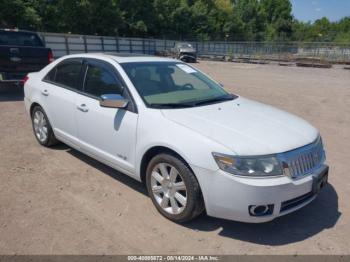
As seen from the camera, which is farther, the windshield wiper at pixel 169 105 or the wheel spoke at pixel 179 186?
the windshield wiper at pixel 169 105

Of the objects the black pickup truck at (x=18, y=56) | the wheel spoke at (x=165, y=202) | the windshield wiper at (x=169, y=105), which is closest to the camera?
the wheel spoke at (x=165, y=202)

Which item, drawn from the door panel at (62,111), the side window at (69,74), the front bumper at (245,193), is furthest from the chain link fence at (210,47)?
the front bumper at (245,193)

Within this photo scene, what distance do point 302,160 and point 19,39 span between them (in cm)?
931

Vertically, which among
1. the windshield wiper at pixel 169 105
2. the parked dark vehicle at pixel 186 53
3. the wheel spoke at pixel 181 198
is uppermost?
the parked dark vehicle at pixel 186 53

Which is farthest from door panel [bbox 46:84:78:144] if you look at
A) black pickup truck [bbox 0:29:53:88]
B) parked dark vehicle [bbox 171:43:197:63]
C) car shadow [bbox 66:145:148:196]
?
parked dark vehicle [bbox 171:43:197:63]

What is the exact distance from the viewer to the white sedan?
2980 mm

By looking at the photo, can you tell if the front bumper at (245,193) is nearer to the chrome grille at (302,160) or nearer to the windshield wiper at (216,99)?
the chrome grille at (302,160)

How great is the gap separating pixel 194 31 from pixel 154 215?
208 feet

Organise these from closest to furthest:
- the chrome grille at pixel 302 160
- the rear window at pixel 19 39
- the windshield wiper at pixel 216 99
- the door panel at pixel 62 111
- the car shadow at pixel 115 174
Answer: the chrome grille at pixel 302 160 → the windshield wiper at pixel 216 99 → the car shadow at pixel 115 174 → the door panel at pixel 62 111 → the rear window at pixel 19 39

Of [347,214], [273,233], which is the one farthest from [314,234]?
[347,214]

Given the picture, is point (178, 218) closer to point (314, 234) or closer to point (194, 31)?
point (314, 234)

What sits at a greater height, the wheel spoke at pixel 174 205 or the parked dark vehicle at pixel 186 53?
the parked dark vehicle at pixel 186 53

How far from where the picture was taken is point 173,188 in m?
3.40

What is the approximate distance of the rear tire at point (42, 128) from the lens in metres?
5.24
